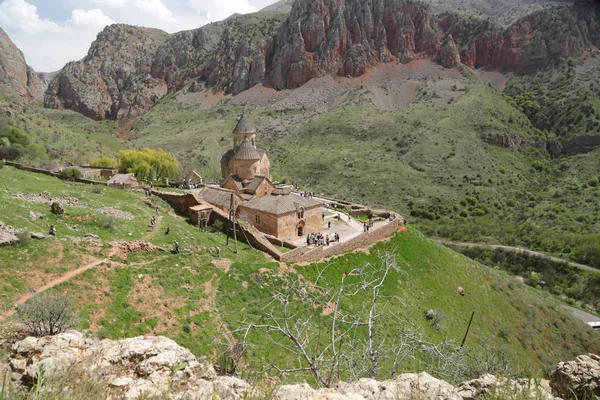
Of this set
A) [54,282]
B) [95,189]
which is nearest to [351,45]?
[95,189]

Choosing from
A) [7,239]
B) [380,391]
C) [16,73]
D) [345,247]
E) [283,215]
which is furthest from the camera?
[16,73]

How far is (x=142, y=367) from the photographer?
5625 mm

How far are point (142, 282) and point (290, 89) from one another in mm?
101275

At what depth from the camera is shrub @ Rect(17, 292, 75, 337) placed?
31.3 ft

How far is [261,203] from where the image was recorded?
88.4 ft

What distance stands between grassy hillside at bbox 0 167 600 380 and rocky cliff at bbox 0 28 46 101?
448 ft

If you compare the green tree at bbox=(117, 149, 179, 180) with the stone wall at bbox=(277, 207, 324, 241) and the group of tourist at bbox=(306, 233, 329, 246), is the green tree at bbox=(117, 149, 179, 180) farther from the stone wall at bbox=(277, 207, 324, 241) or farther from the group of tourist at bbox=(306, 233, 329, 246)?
the group of tourist at bbox=(306, 233, 329, 246)

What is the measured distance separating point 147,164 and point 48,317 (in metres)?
37.2

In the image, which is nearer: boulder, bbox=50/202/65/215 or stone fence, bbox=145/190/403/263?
boulder, bbox=50/202/65/215

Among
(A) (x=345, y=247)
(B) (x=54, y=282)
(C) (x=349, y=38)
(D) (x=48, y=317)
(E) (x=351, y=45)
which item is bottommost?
(A) (x=345, y=247)

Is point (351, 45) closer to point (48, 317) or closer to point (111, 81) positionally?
point (111, 81)

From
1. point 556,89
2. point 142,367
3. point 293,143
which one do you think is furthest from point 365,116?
point 142,367

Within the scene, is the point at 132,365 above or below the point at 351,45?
below

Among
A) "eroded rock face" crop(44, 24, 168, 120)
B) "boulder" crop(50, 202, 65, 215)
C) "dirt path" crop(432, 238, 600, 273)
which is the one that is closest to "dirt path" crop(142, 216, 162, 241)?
"boulder" crop(50, 202, 65, 215)
